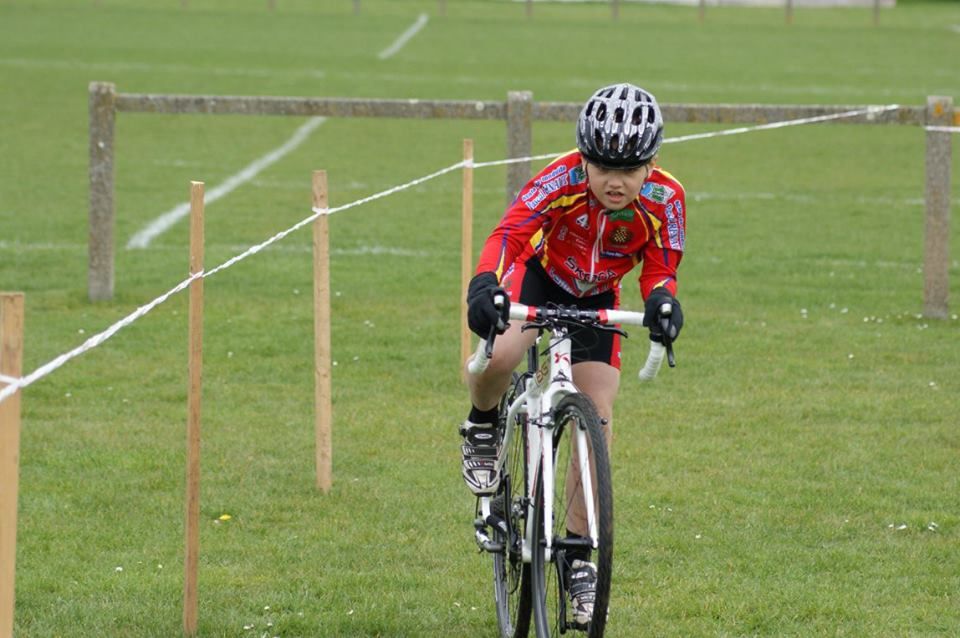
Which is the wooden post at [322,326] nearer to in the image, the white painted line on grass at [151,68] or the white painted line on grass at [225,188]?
the white painted line on grass at [225,188]

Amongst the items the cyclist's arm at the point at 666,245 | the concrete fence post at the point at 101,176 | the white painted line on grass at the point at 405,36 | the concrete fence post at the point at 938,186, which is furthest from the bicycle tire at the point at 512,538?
the white painted line on grass at the point at 405,36

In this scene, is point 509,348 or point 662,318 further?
point 509,348

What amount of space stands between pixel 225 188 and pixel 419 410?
1017cm

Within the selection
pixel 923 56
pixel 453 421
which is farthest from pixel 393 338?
pixel 923 56

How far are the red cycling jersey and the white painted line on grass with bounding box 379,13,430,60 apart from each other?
32.1m

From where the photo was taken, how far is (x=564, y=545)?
5258 mm

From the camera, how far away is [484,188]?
64.3ft

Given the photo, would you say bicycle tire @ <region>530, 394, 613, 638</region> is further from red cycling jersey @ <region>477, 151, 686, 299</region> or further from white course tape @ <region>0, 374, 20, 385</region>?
white course tape @ <region>0, 374, 20, 385</region>

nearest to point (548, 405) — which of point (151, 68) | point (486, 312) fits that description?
point (486, 312)

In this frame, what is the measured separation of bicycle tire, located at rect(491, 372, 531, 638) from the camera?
5.75 metres

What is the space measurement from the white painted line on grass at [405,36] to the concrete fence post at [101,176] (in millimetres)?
25781

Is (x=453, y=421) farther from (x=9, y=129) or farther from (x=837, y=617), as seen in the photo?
(x=9, y=129)

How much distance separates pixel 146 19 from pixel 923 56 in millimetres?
20487

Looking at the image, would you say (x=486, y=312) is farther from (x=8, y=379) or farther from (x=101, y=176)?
(x=101, y=176)
